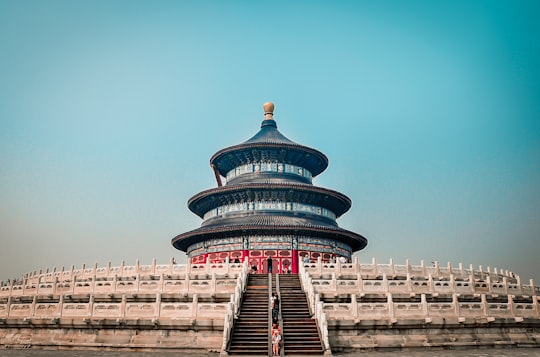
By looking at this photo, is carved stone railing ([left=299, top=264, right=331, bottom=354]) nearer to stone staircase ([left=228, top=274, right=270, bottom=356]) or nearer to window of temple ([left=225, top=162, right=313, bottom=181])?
stone staircase ([left=228, top=274, right=270, bottom=356])

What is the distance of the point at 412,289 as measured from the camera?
2317cm

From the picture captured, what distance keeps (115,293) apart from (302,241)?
21.3m

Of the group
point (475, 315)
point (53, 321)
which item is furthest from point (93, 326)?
point (475, 315)

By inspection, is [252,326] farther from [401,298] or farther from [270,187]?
[270,187]

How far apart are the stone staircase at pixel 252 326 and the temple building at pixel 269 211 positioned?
13973mm

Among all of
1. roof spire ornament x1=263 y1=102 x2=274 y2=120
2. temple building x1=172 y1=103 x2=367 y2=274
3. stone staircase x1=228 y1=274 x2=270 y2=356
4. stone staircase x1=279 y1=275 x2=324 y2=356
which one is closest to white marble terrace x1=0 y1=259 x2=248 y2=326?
stone staircase x1=228 y1=274 x2=270 y2=356

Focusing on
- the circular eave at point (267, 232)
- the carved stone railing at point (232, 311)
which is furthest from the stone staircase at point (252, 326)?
the circular eave at point (267, 232)

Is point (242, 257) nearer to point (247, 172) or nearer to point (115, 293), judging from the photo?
point (247, 172)

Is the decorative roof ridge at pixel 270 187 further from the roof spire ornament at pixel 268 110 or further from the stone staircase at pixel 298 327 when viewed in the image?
the stone staircase at pixel 298 327

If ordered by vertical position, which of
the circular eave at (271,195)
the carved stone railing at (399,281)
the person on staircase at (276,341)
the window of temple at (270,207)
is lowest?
the person on staircase at (276,341)

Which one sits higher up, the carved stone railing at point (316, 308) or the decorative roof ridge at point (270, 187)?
the decorative roof ridge at point (270, 187)

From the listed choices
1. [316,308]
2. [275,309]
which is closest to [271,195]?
[275,309]

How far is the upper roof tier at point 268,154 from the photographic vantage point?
48.7m

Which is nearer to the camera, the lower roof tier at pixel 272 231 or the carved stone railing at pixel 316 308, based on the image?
the carved stone railing at pixel 316 308
